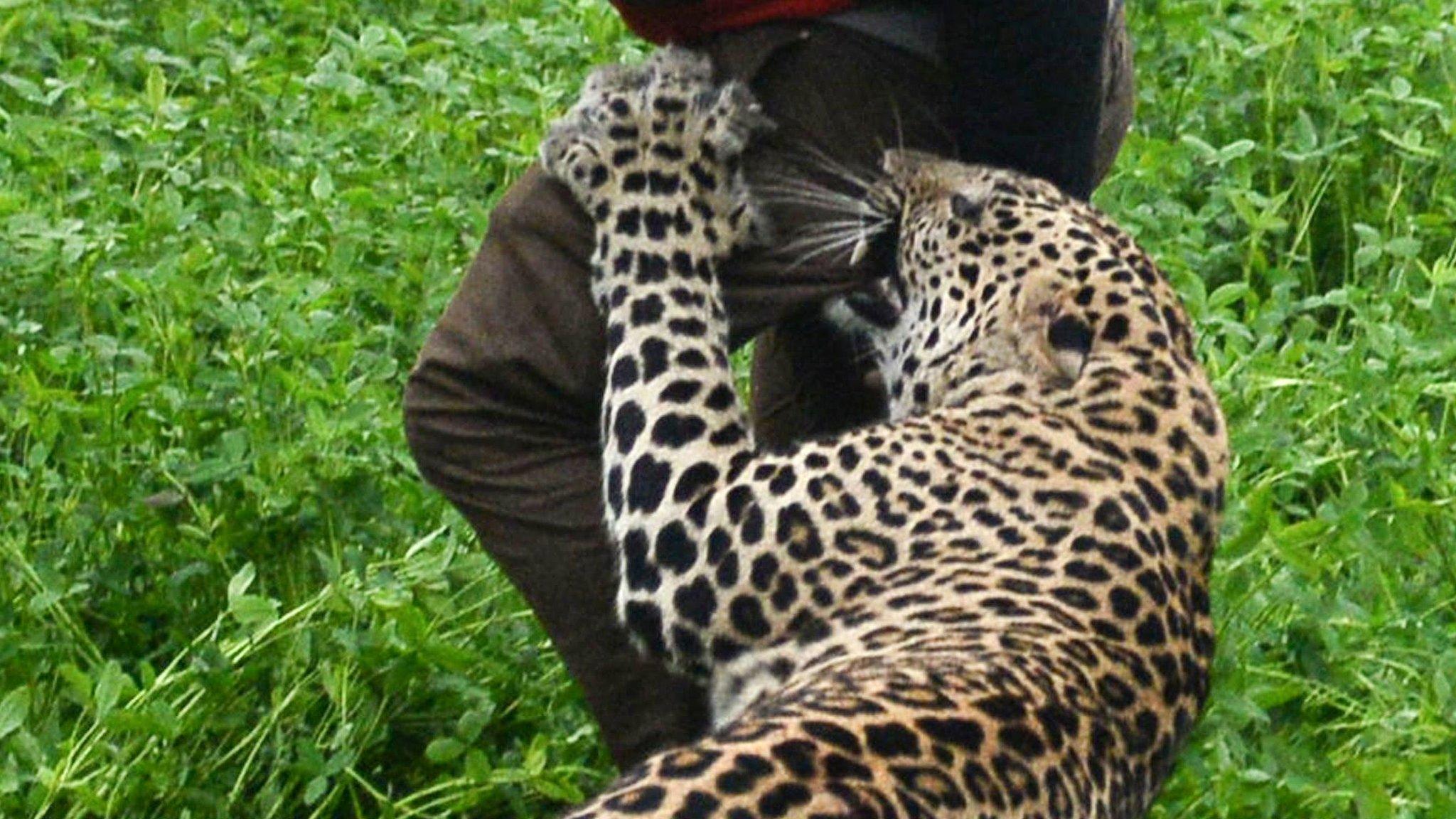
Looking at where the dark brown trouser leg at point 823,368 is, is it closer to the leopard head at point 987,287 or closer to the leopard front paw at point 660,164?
the leopard head at point 987,287

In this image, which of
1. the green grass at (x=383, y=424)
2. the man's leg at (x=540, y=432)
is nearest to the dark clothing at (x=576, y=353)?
the man's leg at (x=540, y=432)

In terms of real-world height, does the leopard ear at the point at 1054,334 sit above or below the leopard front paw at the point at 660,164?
below

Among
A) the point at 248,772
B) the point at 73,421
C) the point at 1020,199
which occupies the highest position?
the point at 1020,199

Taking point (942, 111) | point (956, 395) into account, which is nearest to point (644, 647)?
point (956, 395)

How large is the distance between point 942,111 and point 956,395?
430 mm

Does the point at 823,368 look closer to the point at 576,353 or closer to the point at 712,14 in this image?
the point at 576,353

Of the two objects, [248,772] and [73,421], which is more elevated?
[73,421]

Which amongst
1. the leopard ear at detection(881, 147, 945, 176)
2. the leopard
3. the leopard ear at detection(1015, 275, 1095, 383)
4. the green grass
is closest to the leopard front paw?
the leopard

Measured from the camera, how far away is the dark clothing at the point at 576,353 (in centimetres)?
519

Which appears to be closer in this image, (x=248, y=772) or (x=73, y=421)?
(x=248, y=772)

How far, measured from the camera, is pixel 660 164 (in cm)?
532

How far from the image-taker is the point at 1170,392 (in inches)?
201

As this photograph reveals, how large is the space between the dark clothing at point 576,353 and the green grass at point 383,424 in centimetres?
28

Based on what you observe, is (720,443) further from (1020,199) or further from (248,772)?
(248,772)
